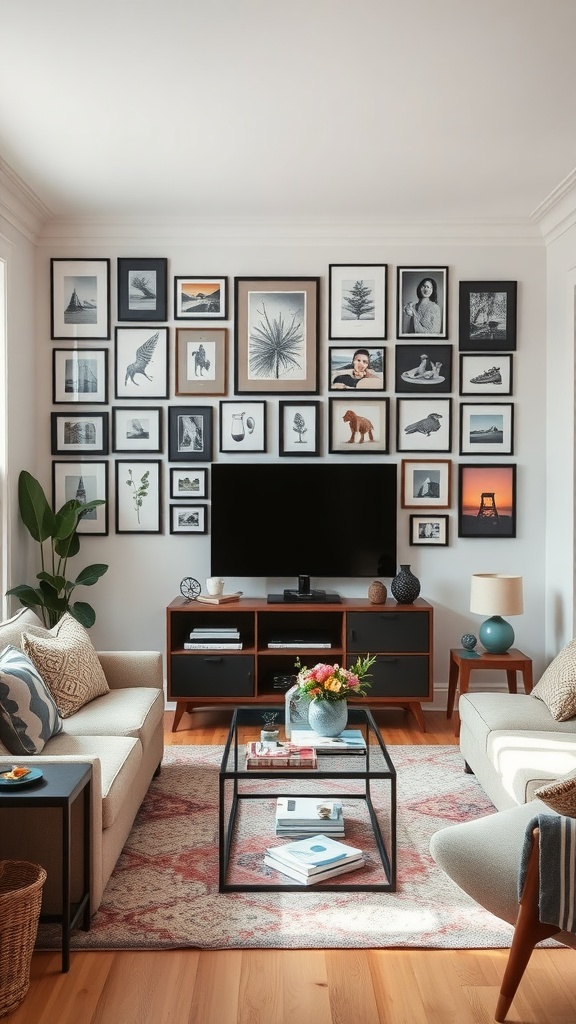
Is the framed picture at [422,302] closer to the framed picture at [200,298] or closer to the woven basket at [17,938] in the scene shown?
the framed picture at [200,298]

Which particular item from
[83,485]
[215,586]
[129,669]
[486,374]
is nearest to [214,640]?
[215,586]

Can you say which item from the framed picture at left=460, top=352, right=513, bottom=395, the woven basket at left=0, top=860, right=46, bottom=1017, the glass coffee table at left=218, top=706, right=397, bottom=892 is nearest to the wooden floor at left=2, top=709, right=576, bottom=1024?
the woven basket at left=0, top=860, right=46, bottom=1017

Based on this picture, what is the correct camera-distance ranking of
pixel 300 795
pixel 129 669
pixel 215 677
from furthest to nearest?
pixel 215 677, pixel 129 669, pixel 300 795

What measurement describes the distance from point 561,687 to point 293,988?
1.78m

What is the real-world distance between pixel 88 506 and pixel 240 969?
2941 mm

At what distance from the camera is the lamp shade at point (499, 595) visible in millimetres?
4512

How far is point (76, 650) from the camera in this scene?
3.55 m

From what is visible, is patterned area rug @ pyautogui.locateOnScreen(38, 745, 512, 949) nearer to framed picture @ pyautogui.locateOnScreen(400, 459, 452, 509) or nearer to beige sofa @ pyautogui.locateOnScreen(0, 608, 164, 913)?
beige sofa @ pyautogui.locateOnScreen(0, 608, 164, 913)

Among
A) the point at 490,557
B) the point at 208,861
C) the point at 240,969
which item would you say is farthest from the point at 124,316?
the point at 240,969

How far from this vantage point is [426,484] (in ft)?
16.7

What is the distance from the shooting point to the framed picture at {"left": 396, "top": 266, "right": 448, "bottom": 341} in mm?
5051

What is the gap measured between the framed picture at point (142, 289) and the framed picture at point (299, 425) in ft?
3.11

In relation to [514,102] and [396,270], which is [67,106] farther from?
[396,270]

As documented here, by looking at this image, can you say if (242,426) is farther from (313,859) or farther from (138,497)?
(313,859)
